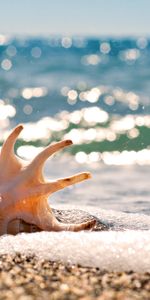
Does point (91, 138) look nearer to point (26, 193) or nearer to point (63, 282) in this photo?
point (26, 193)

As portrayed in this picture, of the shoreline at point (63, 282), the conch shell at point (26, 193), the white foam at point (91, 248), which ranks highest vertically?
the conch shell at point (26, 193)

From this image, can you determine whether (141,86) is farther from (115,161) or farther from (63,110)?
(115,161)

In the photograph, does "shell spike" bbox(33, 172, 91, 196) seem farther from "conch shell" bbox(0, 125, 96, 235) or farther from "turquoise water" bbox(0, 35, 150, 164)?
"turquoise water" bbox(0, 35, 150, 164)

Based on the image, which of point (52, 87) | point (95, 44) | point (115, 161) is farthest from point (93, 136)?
point (95, 44)

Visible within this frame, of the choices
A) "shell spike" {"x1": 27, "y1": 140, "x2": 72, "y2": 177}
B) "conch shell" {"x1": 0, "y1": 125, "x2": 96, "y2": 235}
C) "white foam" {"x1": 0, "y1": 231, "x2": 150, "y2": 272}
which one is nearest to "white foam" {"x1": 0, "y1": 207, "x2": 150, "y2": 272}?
"white foam" {"x1": 0, "y1": 231, "x2": 150, "y2": 272}

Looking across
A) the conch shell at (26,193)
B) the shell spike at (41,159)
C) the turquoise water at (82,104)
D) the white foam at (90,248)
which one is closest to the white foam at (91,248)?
the white foam at (90,248)

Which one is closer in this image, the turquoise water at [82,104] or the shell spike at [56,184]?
the shell spike at [56,184]

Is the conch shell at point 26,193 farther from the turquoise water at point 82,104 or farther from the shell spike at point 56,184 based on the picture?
the turquoise water at point 82,104
